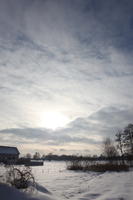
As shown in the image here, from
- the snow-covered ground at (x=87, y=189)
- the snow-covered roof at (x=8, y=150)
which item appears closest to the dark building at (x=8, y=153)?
the snow-covered roof at (x=8, y=150)

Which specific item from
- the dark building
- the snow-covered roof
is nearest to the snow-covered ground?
the dark building

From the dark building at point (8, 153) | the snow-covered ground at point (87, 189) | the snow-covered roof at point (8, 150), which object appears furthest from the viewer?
the snow-covered roof at point (8, 150)

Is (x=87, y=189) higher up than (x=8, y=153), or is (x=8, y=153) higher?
(x=87, y=189)

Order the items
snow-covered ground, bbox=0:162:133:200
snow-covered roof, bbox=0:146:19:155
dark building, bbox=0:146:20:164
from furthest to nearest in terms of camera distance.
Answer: snow-covered roof, bbox=0:146:19:155
dark building, bbox=0:146:20:164
snow-covered ground, bbox=0:162:133:200

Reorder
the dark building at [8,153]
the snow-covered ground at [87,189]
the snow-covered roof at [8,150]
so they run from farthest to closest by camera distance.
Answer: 1. the snow-covered roof at [8,150]
2. the dark building at [8,153]
3. the snow-covered ground at [87,189]

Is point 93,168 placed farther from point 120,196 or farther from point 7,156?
point 7,156

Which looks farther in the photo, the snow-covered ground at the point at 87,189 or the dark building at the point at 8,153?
the dark building at the point at 8,153

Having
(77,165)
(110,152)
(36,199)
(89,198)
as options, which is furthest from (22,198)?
(110,152)

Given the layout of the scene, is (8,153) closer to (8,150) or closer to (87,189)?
(8,150)

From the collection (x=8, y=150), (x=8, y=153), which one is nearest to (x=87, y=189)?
(x=8, y=153)

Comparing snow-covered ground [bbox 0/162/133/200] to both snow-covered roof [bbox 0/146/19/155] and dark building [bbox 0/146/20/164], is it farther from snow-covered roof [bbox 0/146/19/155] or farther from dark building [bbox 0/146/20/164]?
snow-covered roof [bbox 0/146/19/155]

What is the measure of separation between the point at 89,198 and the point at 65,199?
741 millimetres

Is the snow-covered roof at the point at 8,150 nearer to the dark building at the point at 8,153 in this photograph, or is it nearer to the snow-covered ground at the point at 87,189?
the dark building at the point at 8,153

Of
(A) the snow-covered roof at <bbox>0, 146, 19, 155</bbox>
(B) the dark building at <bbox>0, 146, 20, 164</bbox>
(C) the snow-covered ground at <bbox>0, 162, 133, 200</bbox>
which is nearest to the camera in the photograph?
(C) the snow-covered ground at <bbox>0, 162, 133, 200</bbox>
